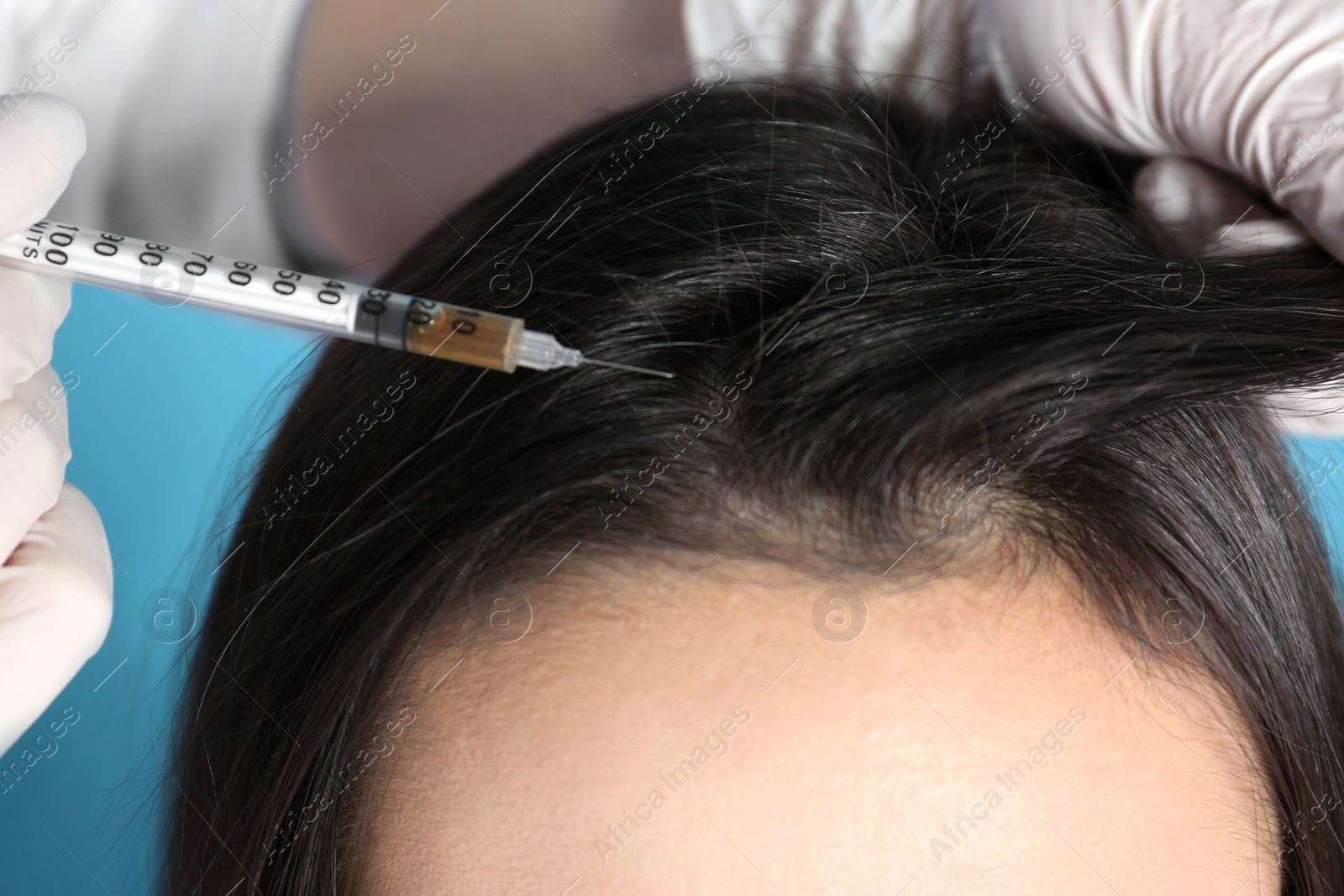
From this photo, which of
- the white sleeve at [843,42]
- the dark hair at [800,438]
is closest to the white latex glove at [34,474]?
the dark hair at [800,438]

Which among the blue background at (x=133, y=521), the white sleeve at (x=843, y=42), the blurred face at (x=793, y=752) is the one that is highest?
the white sleeve at (x=843, y=42)

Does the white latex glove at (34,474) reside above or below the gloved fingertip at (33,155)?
below

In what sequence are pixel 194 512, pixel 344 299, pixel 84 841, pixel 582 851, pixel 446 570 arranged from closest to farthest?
pixel 582 851 → pixel 446 570 → pixel 344 299 → pixel 84 841 → pixel 194 512

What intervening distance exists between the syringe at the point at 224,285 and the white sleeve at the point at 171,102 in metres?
0.67

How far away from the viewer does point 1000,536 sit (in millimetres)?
657

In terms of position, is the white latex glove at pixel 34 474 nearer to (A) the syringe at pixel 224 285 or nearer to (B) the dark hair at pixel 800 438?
(A) the syringe at pixel 224 285

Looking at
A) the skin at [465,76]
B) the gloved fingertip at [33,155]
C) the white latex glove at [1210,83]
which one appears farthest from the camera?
the skin at [465,76]

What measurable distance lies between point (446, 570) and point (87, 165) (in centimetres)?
123

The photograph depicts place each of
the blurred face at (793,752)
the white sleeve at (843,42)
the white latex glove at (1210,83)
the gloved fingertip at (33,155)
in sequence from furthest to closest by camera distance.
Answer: the white sleeve at (843,42) < the white latex glove at (1210,83) < the gloved fingertip at (33,155) < the blurred face at (793,752)

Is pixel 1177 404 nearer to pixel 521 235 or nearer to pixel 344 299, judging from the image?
pixel 521 235

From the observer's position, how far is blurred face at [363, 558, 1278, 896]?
0.58 meters

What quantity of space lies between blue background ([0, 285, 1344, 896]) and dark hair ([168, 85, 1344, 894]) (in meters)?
0.55

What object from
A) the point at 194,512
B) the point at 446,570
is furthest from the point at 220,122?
the point at 446,570

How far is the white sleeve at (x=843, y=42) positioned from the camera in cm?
110
